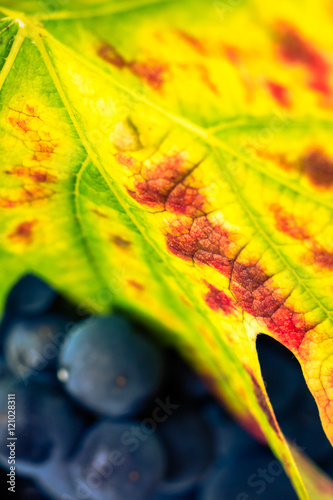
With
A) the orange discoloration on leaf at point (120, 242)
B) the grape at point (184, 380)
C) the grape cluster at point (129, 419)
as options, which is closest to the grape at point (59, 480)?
the grape cluster at point (129, 419)

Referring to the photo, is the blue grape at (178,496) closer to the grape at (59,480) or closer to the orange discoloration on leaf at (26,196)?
the grape at (59,480)

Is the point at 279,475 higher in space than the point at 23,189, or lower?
lower

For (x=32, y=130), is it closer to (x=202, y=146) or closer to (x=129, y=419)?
(x=202, y=146)

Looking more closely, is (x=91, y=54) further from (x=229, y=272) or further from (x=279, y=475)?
(x=279, y=475)

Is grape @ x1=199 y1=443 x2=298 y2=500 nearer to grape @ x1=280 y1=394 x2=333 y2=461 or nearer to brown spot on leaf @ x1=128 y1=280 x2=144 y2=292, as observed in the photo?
grape @ x1=280 y1=394 x2=333 y2=461

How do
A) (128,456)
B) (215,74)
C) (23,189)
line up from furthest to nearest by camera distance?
(128,456), (23,189), (215,74)

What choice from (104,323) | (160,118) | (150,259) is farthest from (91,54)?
(104,323)

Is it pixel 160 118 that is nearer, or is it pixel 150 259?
pixel 160 118

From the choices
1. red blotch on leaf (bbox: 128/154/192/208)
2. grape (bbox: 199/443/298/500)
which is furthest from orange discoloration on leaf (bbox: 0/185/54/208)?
grape (bbox: 199/443/298/500)
